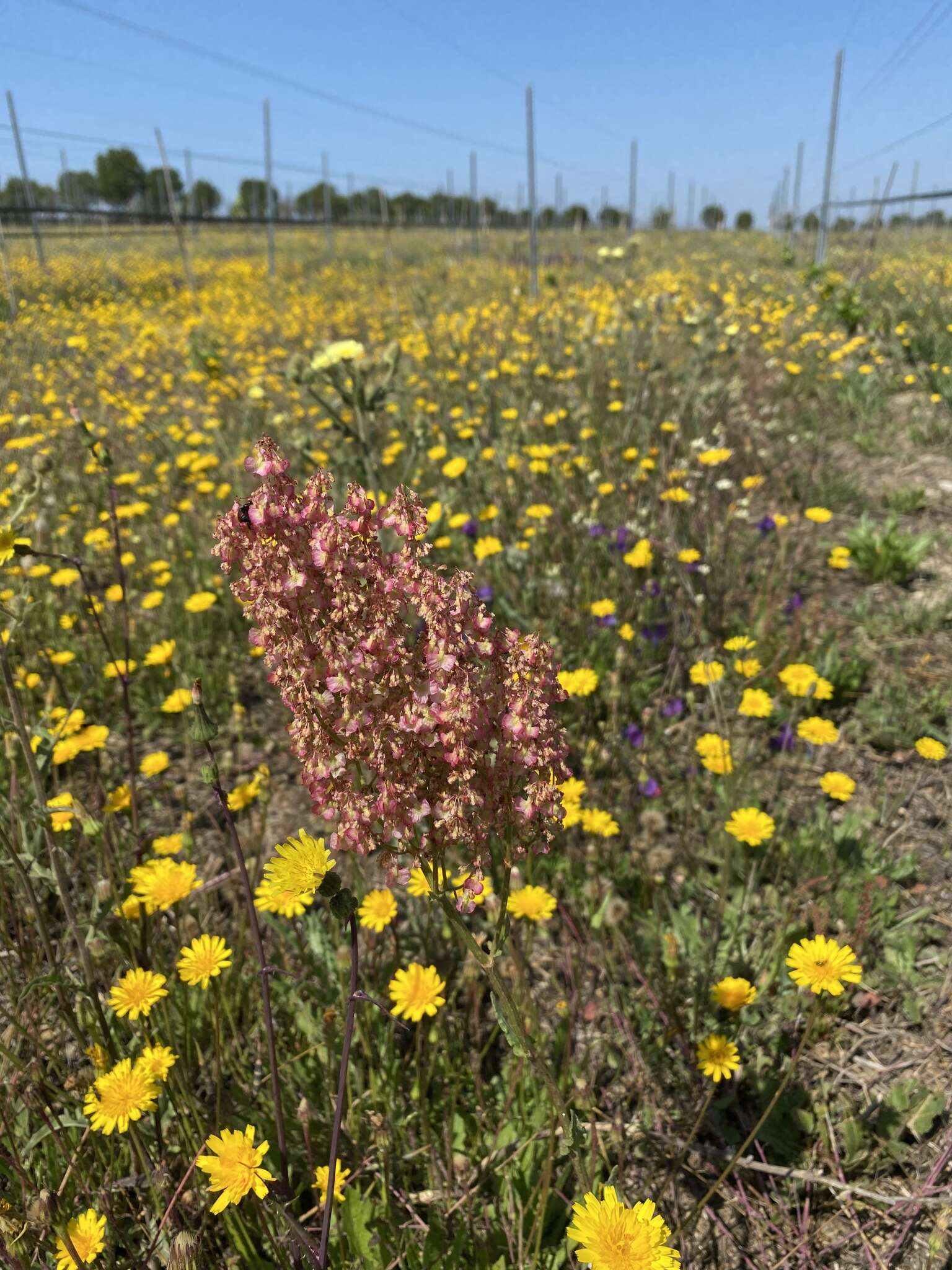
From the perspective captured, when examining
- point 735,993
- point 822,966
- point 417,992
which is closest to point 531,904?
point 417,992

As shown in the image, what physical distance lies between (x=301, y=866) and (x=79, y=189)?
36.6 meters

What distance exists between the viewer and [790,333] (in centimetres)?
633

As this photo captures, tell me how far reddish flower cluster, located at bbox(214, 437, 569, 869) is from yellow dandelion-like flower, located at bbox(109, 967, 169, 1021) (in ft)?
2.29

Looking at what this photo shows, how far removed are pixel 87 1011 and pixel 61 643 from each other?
1868 mm

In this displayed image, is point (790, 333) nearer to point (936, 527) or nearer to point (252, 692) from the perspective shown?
point (936, 527)

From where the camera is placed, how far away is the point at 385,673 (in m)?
0.84

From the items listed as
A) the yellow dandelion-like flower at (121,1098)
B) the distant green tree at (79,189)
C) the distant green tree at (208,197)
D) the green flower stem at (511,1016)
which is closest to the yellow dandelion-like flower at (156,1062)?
the yellow dandelion-like flower at (121,1098)

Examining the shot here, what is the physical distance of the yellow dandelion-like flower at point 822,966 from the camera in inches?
48.1

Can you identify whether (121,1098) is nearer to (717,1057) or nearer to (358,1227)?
(358,1227)

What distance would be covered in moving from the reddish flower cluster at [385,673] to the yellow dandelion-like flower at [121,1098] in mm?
682

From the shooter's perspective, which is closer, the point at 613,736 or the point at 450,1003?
the point at 450,1003

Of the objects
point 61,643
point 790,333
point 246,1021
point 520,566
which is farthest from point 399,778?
point 790,333

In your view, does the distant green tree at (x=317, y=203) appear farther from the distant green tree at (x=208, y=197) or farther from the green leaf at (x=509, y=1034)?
the green leaf at (x=509, y=1034)

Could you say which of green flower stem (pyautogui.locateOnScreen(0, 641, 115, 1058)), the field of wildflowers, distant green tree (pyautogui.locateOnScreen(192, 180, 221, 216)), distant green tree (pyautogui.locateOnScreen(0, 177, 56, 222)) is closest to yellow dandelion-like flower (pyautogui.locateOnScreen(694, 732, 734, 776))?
the field of wildflowers
